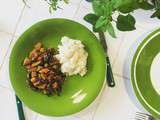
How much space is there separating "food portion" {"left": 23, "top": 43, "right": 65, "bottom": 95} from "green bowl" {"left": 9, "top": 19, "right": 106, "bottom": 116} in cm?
2

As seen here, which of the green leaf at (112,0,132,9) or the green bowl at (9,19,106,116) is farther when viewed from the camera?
the green bowl at (9,19,106,116)

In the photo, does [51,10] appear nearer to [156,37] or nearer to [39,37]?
[39,37]

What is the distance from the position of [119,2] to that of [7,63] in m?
0.41

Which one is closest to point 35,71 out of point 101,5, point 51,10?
point 51,10

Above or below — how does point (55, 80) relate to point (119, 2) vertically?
below

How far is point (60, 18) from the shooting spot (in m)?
1.04

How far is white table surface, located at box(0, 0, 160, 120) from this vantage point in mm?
1050

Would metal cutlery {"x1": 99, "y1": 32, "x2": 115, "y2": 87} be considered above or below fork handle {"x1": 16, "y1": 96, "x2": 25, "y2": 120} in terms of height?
above

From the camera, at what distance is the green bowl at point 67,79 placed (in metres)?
1.02

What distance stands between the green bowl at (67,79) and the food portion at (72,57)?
2cm

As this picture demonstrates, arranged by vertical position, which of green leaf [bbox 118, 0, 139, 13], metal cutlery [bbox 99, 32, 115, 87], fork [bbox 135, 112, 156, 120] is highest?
green leaf [bbox 118, 0, 139, 13]

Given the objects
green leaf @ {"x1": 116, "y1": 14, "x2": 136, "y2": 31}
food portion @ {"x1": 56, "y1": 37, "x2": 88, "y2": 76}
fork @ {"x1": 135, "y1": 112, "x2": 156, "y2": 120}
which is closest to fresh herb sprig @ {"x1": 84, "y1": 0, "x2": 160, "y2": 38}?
green leaf @ {"x1": 116, "y1": 14, "x2": 136, "y2": 31}

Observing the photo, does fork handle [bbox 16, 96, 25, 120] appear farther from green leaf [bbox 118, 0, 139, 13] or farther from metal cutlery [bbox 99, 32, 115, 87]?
green leaf [bbox 118, 0, 139, 13]

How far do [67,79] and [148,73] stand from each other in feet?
0.70
